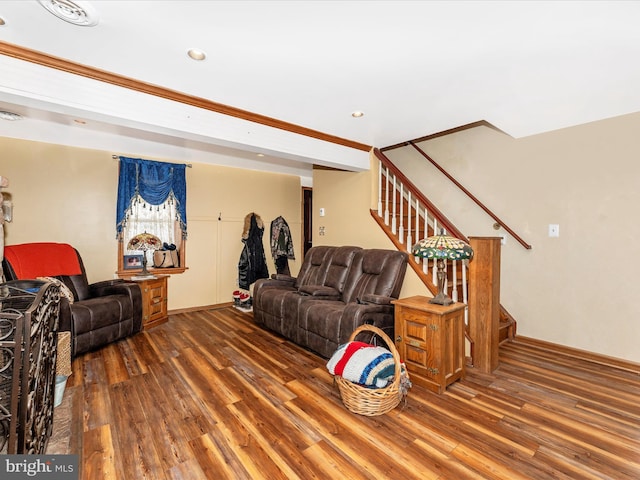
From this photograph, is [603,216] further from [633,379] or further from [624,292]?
[633,379]

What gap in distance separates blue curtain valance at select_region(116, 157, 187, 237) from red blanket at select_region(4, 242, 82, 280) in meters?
0.76

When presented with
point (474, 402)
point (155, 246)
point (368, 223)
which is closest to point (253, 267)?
point (155, 246)

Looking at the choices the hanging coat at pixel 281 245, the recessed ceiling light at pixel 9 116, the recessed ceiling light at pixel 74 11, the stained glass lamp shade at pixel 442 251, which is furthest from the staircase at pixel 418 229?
the recessed ceiling light at pixel 9 116

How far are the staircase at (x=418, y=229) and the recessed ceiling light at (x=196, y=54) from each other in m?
2.45

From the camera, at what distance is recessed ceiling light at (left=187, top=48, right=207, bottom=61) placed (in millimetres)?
2037

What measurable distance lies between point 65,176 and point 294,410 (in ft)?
13.3

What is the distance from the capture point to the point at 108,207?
4258 millimetres

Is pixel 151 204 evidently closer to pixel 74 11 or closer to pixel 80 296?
pixel 80 296

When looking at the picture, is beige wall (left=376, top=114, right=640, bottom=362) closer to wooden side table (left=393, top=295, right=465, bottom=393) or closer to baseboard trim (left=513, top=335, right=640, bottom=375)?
baseboard trim (left=513, top=335, right=640, bottom=375)

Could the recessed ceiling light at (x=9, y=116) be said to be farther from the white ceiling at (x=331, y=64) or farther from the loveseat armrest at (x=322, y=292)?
the loveseat armrest at (x=322, y=292)

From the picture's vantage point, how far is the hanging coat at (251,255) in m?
5.23

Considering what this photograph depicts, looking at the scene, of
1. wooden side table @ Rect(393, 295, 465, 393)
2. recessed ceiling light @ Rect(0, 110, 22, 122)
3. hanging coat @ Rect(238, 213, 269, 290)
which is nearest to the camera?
wooden side table @ Rect(393, 295, 465, 393)

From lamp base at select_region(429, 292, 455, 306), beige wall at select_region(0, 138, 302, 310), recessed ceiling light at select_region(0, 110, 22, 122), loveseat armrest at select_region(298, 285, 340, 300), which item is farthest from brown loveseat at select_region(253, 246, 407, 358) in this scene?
recessed ceiling light at select_region(0, 110, 22, 122)

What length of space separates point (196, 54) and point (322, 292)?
2.44 meters
